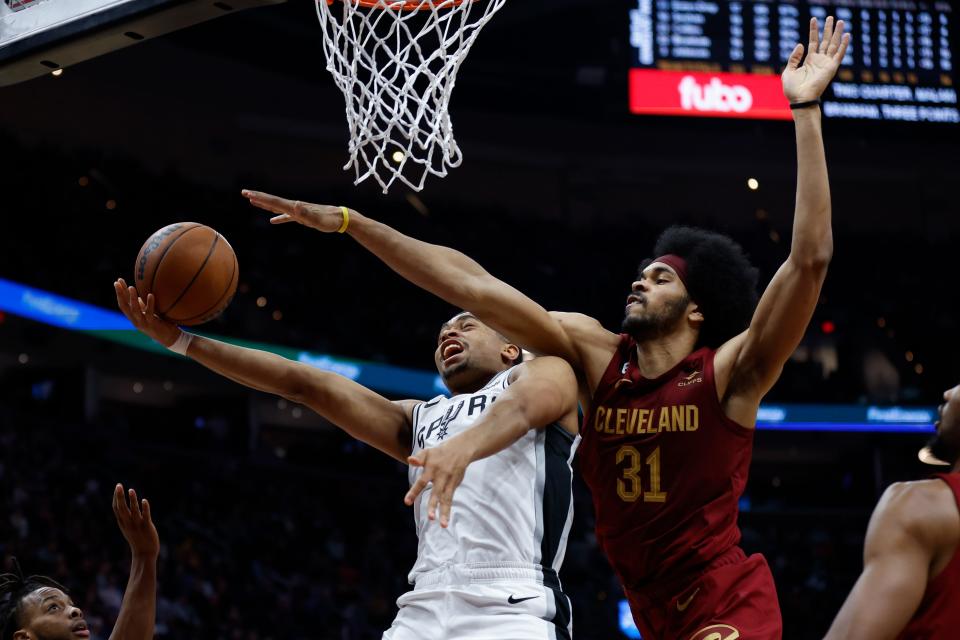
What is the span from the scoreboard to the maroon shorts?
7684mm

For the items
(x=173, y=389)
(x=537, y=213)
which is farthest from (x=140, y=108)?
(x=537, y=213)

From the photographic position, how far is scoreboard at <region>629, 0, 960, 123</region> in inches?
403

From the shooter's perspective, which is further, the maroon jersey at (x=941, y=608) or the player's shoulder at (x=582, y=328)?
the player's shoulder at (x=582, y=328)

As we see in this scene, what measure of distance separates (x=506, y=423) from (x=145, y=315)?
1294 millimetres

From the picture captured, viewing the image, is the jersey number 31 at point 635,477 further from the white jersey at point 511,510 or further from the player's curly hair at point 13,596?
the player's curly hair at point 13,596

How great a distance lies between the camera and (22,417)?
43.1ft

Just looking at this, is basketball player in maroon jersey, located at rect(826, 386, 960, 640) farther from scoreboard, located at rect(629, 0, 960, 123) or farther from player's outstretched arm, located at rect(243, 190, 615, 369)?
scoreboard, located at rect(629, 0, 960, 123)

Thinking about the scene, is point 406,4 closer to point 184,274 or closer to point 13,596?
point 184,274

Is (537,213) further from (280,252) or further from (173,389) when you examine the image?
(173,389)

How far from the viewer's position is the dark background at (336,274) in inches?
501

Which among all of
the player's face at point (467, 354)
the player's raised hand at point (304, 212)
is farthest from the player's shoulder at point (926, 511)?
the player's raised hand at point (304, 212)

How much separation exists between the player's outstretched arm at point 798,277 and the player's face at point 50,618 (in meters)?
2.27

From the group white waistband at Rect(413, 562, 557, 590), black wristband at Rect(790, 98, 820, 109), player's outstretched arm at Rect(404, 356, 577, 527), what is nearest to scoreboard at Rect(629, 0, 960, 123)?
black wristband at Rect(790, 98, 820, 109)

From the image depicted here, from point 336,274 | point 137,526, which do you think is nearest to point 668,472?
point 137,526
